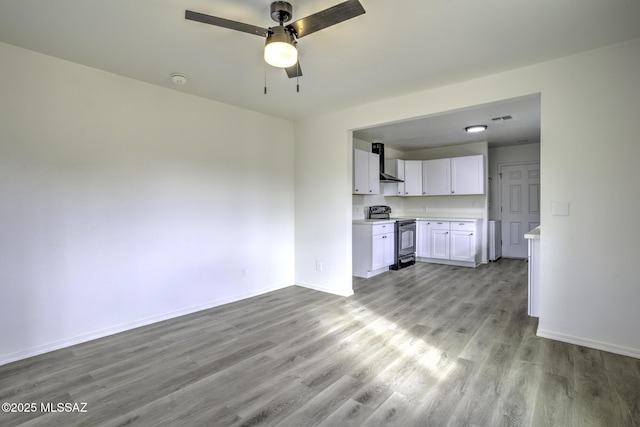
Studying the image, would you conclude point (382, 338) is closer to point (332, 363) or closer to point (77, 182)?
point (332, 363)

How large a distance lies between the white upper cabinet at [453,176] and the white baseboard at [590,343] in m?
3.73

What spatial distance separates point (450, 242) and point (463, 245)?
0.81 feet

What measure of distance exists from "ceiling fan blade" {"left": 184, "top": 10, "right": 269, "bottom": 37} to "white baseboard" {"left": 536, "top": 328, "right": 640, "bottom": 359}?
3357mm

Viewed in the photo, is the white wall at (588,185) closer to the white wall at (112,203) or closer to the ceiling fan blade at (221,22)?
the ceiling fan blade at (221,22)

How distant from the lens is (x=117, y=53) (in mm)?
2615

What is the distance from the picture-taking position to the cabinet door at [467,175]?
6078 millimetres

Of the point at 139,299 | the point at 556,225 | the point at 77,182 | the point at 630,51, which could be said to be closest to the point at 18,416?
the point at 139,299

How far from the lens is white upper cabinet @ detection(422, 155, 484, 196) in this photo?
610 centimetres

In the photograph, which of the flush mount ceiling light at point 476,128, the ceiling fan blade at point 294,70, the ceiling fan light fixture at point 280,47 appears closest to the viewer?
the ceiling fan light fixture at point 280,47

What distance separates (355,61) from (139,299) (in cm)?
312

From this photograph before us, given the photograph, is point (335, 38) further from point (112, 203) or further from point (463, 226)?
point (463, 226)

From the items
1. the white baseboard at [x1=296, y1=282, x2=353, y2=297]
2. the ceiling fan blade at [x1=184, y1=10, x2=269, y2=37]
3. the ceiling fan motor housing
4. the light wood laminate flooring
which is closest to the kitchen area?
the white baseboard at [x1=296, y1=282, x2=353, y2=297]

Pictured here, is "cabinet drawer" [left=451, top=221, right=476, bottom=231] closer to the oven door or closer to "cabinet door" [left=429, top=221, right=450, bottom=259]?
"cabinet door" [left=429, top=221, right=450, bottom=259]

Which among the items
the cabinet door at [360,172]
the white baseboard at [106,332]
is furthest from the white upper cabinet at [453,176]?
the white baseboard at [106,332]
